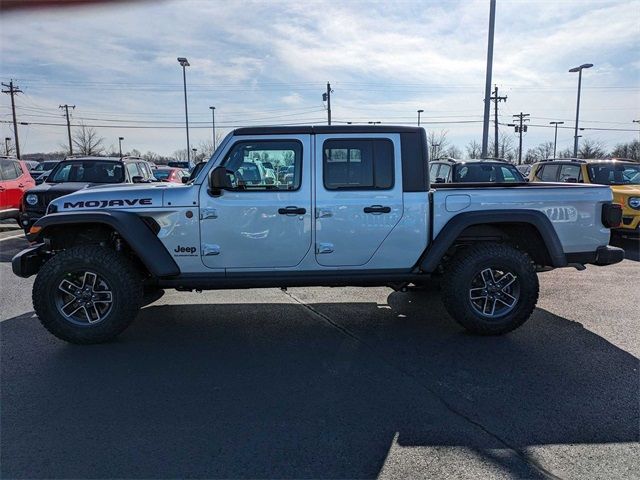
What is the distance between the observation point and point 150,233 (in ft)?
15.1

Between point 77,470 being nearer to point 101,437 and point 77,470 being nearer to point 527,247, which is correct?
point 101,437

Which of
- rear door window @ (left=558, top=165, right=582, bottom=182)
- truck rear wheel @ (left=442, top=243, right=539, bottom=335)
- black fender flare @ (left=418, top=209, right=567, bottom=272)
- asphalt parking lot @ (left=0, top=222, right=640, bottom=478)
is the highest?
rear door window @ (left=558, top=165, right=582, bottom=182)

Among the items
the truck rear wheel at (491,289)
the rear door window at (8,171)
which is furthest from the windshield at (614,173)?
the rear door window at (8,171)

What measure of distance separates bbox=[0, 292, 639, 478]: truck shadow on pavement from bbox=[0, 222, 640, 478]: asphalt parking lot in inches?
0.5

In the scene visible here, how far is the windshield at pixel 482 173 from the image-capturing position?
11.3 meters

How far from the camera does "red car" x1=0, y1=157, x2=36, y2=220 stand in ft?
35.5

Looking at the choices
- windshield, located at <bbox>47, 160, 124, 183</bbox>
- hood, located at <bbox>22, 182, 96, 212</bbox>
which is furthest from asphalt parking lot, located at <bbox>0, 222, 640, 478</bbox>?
windshield, located at <bbox>47, 160, 124, 183</bbox>

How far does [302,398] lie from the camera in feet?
11.5

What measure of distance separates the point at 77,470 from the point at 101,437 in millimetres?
325

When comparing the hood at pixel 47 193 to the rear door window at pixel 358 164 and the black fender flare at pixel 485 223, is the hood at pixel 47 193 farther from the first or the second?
the black fender flare at pixel 485 223

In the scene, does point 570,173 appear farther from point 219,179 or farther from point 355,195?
point 219,179

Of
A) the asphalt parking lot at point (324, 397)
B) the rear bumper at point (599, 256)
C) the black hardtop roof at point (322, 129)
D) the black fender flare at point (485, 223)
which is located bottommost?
the asphalt parking lot at point (324, 397)

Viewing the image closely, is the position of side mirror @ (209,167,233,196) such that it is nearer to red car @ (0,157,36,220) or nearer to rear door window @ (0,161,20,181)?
red car @ (0,157,36,220)

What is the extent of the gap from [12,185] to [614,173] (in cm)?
1396
